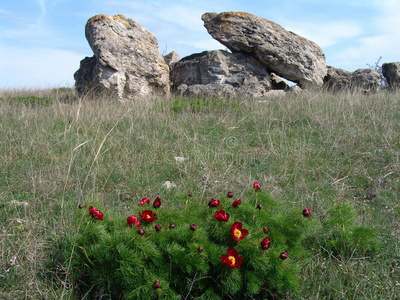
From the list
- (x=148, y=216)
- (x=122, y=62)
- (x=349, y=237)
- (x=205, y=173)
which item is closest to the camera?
(x=148, y=216)

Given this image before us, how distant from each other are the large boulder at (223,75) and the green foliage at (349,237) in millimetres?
7173

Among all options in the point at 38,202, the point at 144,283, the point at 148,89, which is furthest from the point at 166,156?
the point at 148,89

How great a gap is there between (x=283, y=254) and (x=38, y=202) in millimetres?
2430

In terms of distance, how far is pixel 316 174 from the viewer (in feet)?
15.3

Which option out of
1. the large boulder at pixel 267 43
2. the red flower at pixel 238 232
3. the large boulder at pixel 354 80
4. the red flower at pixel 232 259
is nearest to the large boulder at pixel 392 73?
the large boulder at pixel 354 80

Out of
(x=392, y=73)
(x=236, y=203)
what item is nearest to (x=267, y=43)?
(x=392, y=73)

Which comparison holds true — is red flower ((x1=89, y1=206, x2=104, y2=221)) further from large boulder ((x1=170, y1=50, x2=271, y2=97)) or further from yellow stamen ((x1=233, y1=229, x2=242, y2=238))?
large boulder ((x1=170, y1=50, x2=271, y2=97))

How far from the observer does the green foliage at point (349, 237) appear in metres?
2.93

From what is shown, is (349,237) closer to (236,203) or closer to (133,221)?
(236,203)

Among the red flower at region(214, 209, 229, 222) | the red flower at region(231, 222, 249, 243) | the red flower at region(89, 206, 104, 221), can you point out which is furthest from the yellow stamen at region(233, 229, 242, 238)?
the red flower at region(89, 206, 104, 221)

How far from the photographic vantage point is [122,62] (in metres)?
9.91

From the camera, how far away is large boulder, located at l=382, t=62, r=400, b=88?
12.0m

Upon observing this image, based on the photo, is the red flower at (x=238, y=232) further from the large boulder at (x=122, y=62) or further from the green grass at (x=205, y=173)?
the large boulder at (x=122, y=62)

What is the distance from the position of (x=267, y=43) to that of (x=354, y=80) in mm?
3259
